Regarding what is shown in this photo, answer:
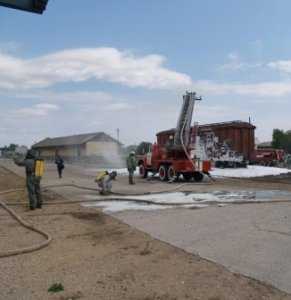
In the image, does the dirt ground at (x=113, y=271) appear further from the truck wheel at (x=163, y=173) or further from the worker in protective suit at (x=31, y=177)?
the truck wheel at (x=163, y=173)

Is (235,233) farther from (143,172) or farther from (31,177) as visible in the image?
(143,172)

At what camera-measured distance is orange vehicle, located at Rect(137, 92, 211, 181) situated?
2422cm

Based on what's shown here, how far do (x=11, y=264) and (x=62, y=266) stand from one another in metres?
0.75

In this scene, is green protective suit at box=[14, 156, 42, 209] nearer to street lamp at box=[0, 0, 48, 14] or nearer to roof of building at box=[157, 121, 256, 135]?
street lamp at box=[0, 0, 48, 14]

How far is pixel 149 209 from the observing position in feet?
41.6

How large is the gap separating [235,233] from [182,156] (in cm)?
1617

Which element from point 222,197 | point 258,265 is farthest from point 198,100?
point 258,265

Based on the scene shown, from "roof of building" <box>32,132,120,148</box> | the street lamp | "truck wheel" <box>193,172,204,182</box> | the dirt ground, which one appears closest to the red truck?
"truck wheel" <box>193,172,204,182</box>

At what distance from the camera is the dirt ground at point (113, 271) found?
18.0 ft

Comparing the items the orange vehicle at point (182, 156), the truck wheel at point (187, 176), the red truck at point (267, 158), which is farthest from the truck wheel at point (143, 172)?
the red truck at point (267, 158)

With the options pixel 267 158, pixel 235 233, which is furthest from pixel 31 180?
pixel 267 158

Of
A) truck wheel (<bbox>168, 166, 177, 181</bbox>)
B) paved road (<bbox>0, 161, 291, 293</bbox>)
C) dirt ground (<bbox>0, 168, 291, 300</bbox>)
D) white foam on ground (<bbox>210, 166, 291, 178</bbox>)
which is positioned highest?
truck wheel (<bbox>168, 166, 177, 181</bbox>)

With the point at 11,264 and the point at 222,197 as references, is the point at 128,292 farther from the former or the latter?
the point at 222,197

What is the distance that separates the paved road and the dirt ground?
1.04 ft
